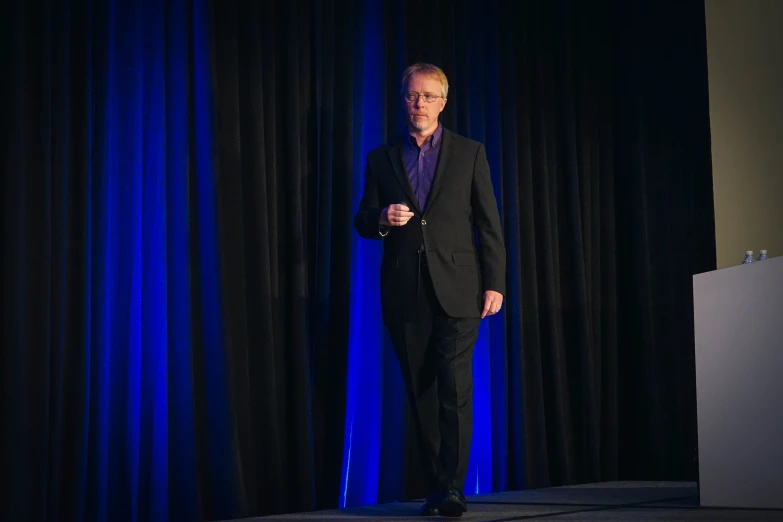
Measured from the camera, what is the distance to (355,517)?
3451 millimetres

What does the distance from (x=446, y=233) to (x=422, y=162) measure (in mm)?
298

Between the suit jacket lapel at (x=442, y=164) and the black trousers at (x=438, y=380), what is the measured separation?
233mm

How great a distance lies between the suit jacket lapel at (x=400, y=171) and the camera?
3455mm

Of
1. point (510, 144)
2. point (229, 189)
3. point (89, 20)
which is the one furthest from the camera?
point (510, 144)

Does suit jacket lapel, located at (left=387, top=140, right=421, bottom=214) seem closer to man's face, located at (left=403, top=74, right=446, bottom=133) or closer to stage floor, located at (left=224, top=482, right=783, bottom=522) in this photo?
man's face, located at (left=403, top=74, right=446, bottom=133)

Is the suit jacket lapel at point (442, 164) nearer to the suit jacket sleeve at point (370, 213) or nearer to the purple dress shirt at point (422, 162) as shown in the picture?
the purple dress shirt at point (422, 162)

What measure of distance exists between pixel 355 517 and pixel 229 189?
1.27 meters

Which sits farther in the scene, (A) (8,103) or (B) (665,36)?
(B) (665,36)

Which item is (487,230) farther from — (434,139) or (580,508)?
(580,508)

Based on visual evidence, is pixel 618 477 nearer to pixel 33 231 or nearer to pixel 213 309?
pixel 213 309

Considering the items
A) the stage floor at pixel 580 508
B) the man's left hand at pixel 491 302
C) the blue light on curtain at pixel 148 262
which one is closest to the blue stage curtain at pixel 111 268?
the blue light on curtain at pixel 148 262

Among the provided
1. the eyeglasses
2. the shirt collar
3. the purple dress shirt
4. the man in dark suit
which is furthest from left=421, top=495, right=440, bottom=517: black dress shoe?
the eyeglasses

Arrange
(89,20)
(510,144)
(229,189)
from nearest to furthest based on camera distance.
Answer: (89,20) < (229,189) < (510,144)

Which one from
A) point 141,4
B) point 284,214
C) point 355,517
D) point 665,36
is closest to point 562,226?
point 665,36
